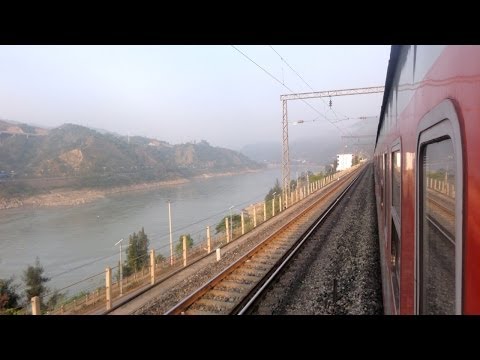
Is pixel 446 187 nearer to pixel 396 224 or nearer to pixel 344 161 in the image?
pixel 396 224

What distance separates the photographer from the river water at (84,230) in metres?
25.5

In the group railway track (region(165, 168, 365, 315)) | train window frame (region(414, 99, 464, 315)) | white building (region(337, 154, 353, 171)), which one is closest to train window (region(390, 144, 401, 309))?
A: train window frame (region(414, 99, 464, 315))

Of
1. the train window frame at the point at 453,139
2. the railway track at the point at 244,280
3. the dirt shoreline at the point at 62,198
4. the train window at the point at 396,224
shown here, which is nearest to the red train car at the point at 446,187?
the train window frame at the point at 453,139

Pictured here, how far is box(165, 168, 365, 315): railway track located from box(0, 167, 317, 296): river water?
325 inches

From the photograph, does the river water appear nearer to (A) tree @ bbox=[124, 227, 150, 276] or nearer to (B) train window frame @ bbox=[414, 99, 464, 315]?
(A) tree @ bbox=[124, 227, 150, 276]

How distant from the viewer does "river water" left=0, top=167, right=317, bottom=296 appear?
25.5 meters

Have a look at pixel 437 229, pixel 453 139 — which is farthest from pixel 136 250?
pixel 453 139

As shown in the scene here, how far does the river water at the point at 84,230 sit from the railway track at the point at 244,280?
27.1 feet

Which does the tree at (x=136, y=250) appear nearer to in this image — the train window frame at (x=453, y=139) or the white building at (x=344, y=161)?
the train window frame at (x=453, y=139)
